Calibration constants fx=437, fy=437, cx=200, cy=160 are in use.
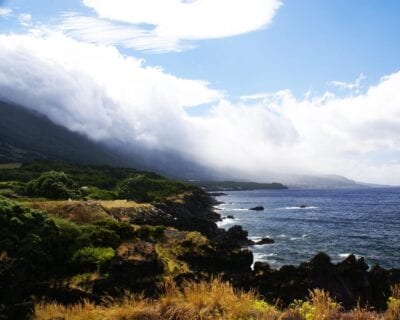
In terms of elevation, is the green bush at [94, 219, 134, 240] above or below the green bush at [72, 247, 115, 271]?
above

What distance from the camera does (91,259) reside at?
33.0m

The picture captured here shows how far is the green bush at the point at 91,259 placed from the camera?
107 feet

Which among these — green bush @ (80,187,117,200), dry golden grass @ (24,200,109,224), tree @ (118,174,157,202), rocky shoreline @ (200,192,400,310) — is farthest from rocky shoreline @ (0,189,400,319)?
tree @ (118,174,157,202)

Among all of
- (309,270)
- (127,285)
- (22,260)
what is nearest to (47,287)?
(22,260)

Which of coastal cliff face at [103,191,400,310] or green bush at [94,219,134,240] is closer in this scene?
coastal cliff face at [103,191,400,310]

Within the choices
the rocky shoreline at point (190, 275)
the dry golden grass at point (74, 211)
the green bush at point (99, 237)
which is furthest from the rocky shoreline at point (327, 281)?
the dry golden grass at point (74, 211)

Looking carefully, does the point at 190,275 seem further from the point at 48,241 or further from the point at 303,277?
the point at 48,241

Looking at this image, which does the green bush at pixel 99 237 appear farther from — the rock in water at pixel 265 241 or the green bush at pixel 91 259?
the rock in water at pixel 265 241

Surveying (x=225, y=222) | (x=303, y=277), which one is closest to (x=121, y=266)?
(x=303, y=277)

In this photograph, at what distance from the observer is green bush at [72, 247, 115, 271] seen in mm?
32500

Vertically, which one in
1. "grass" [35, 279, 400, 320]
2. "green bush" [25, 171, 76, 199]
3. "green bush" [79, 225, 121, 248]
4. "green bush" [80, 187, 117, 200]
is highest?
"grass" [35, 279, 400, 320]

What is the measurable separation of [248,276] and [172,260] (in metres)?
6.84

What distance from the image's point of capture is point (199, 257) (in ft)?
135

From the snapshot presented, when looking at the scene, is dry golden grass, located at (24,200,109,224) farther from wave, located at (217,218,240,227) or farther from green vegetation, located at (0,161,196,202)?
wave, located at (217,218,240,227)
